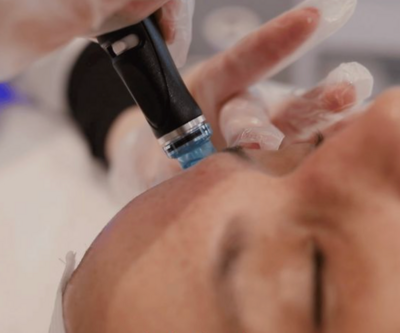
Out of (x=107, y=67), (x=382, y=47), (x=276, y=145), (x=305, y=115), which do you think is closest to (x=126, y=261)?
(x=276, y=145)

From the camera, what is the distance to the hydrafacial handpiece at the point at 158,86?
2.31ft

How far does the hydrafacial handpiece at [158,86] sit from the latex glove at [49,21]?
58 mm

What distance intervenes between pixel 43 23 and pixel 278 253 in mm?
339

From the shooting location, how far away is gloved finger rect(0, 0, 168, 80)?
1.78 feet

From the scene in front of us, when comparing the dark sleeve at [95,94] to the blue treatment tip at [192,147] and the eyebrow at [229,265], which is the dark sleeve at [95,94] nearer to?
the blue treatment tip at [192,147]

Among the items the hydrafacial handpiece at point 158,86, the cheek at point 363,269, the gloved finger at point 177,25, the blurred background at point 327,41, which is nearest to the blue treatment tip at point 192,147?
the hydrafacial handpiece at point 158,86

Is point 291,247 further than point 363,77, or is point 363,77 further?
point 363,77

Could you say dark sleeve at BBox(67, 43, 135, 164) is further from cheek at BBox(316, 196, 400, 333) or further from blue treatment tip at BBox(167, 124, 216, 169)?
cheek at BBox(316, 196, 400, 333)

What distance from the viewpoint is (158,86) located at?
729 millimetres

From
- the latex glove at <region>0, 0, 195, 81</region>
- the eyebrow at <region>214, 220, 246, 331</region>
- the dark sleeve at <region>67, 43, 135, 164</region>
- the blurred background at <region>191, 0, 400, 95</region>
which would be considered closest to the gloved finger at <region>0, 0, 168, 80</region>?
the latex glove at <region>0, 0, 195, 81</region>

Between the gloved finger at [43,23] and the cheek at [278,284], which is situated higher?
the gloved finger at [43,23]

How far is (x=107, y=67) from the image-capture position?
1.33m

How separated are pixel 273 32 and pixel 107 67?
0.52 meters

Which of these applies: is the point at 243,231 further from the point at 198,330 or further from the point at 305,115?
the point at 305,115
